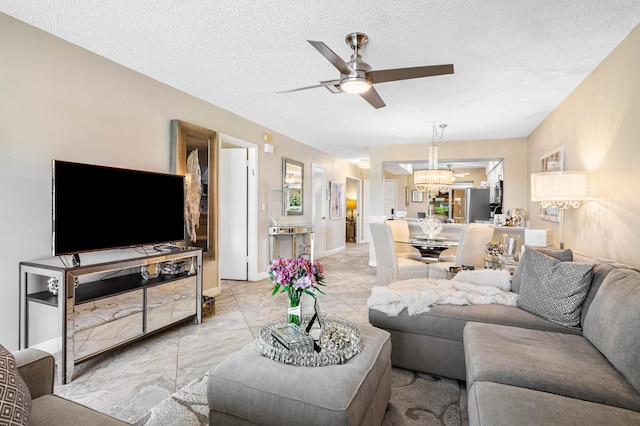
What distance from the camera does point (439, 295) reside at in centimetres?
247

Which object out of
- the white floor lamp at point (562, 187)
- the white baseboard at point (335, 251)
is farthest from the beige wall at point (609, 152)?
the white baseboard at point (335, 251)

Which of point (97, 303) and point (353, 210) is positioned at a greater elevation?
point (353, 210)

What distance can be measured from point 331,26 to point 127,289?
2.51 meters

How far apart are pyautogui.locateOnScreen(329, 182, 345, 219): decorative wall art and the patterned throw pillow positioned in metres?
7.37

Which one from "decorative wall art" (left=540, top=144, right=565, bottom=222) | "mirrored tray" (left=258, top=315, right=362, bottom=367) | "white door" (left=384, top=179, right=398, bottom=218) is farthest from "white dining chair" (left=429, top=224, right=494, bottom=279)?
"white door" (left=384, top=179, right=398, bottom=218)

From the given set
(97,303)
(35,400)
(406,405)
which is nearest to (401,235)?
(406,405)

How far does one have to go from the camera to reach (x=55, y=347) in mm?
2654

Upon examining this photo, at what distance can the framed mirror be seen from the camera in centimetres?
602

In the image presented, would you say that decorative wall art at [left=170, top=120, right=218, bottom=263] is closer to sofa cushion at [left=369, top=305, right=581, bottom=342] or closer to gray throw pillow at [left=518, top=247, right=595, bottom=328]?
sofa cushion at [left=369, top=305, right=581, bottom=342]

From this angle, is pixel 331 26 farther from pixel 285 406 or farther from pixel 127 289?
pixel 127 289

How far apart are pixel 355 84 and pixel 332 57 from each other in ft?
1.17

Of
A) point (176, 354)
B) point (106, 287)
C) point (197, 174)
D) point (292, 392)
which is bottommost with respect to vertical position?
point (176, 354)

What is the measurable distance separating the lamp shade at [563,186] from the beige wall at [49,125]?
3.79m

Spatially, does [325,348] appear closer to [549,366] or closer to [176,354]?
[549,366]
